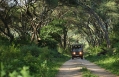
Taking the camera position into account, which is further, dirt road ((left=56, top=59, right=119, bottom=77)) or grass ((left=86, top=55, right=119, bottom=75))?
grass ((left=86, top=55, right=119, bottom=75))

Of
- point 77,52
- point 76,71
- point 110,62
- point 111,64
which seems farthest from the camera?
point 77,52

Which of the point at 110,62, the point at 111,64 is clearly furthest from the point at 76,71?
the point at 110,62

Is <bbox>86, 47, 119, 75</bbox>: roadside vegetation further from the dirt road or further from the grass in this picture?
the dirt road

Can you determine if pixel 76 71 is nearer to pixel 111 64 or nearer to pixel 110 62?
pixel 111 64

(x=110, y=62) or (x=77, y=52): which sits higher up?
(x=110, y=62)

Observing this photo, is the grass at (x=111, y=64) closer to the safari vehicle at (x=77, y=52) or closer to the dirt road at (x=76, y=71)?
the dirt road at (x=76, y=71)

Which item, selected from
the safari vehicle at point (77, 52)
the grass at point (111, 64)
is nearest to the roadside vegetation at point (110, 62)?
the grass at point (111, 64)

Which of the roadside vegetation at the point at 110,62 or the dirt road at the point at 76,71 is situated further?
the roadside vegetation at the point at 110,62

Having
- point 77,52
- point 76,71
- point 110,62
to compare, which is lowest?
point 77,52

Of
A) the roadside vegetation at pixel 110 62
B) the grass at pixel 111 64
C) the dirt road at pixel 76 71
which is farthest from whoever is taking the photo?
the roadside vegetation at pixel 110 62

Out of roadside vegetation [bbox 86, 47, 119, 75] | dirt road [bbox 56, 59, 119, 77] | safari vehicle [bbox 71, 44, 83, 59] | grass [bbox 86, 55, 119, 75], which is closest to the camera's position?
dirt road [bbox 56, 59, 119, 77]

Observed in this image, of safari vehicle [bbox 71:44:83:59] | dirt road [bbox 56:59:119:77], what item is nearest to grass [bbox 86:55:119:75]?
dirt road [bbox 56:59:119:77]

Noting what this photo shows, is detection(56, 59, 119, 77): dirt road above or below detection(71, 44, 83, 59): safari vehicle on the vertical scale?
above

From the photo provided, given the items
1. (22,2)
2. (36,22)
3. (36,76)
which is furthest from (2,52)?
(36,22)
